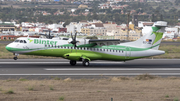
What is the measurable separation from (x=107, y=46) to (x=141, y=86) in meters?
14.0

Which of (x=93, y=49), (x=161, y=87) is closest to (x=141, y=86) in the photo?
(x=161, y=87)

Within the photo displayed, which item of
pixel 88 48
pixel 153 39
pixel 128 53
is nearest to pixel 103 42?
pixel 88 48

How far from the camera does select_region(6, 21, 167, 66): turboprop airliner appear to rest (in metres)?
34.5

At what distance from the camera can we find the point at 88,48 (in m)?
35.6

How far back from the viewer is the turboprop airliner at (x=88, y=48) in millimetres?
34469

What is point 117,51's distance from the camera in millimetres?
36281

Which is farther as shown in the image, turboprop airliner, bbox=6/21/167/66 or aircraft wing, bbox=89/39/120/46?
aircraft wing, bbox=89/39/120/46

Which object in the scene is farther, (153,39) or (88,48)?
(153,39)

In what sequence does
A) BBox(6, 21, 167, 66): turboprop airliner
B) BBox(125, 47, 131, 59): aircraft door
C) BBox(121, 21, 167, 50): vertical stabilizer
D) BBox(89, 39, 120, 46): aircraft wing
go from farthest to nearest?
BBox(121, 21, 167, 50): vertical stabilizer, BBox(125, 47, 131, 59): aircraft door, BBox(89, 39, 120, 46): aircraft wing, BBox(6, 21, 167, 66): turboprop airliner

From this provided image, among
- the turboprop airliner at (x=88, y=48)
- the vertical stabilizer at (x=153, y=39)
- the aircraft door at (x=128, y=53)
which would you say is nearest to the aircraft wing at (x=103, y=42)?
the turboprop airliner at (x=88, y=48)

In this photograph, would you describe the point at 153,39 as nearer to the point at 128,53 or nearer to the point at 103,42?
the point at 128,53

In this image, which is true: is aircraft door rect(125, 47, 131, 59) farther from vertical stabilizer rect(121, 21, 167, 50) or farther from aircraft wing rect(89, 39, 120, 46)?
aircraft wing rect(89, 39, 120, 46)

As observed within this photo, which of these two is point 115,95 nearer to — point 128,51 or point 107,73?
point 107,73

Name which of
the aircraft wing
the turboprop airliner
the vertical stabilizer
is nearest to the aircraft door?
the turboprop airliner
